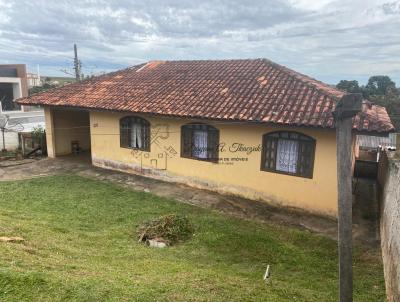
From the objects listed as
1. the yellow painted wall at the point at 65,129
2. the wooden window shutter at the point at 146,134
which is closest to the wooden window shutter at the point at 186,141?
the wooden window shutter at the point at 146,134

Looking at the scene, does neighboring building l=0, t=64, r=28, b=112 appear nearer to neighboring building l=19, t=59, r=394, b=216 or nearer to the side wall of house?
neighboring building l=19, t=59, r=394, b=216

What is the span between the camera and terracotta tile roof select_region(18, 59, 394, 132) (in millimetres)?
10945

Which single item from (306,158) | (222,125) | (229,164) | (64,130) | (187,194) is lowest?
(187,194)

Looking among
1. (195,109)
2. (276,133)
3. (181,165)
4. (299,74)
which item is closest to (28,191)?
(181,165)

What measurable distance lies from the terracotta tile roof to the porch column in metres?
0.81

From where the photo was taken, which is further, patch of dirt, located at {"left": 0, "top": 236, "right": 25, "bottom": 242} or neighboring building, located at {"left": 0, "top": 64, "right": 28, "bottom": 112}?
neighboring building, located at {"left": 0, "top": 64, "right": 28, "bottom": 112}

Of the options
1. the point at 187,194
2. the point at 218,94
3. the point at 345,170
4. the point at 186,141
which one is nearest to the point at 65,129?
the point at 186,141

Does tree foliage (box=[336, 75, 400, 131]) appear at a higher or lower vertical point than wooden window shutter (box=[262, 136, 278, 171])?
higher

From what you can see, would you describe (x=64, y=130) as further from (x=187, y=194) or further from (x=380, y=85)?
(x=380, y=85)

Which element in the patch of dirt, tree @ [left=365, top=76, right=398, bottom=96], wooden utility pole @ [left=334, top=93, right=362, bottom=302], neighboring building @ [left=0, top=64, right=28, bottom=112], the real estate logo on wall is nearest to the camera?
wooden utility pole @ [left=334, top=93, right=362, bottom=302]

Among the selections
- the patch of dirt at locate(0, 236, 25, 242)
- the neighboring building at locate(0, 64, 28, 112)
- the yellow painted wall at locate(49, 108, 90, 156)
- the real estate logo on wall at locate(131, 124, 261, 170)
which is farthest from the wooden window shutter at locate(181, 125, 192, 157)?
the neighboring building at locate(0, 64, 28, 112)

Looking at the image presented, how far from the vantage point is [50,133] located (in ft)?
57.6

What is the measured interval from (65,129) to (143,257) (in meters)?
12.8

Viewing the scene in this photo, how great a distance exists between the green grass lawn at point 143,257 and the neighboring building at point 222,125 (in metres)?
1.98
